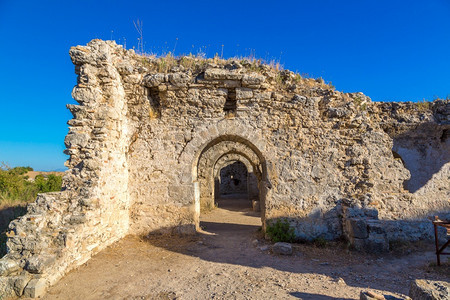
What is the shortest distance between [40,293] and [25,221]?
108 cm

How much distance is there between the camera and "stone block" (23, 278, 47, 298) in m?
3.08

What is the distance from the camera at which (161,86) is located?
5.73 meters

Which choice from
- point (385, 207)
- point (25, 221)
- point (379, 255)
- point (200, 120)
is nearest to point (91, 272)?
point (25, 221)

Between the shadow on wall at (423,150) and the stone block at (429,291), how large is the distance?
634cm

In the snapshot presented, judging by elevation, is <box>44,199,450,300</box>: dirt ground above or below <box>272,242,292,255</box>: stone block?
below

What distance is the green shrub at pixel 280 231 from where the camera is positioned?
5.26 meters

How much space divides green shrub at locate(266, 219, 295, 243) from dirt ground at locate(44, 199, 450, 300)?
0.22 m

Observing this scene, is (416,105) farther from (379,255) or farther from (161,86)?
(161,86)

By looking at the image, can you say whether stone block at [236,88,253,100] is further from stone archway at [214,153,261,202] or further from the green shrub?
stone archway at [214,153,261,202]

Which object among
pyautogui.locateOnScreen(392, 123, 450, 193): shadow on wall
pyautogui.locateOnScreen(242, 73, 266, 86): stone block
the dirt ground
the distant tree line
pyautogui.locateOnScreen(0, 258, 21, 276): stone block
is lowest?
the dirt ground

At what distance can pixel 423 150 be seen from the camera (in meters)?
8.01

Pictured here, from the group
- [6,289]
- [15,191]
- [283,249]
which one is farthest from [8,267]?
[15,191]

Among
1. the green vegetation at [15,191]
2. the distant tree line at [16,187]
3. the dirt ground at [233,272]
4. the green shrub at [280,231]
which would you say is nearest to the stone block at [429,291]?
the dirt ground at [233,272]

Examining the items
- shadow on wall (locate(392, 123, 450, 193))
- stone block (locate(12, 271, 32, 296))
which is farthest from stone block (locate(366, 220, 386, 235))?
stone block (locate(12, 271, 32, 296))
